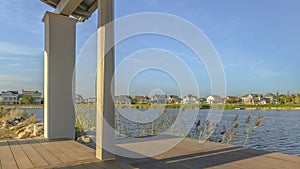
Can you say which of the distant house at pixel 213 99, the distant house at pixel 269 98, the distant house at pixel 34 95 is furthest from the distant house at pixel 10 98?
the distant house at pixel 269 98

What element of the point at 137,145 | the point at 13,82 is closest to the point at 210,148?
the point at 137,145

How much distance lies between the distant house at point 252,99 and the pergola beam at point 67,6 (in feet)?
15.7

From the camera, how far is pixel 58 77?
4098mm

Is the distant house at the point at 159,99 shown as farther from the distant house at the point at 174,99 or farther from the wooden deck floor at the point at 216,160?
the wooden deck floor at the point at 216,160

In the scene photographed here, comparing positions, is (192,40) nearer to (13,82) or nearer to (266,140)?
(266,140)

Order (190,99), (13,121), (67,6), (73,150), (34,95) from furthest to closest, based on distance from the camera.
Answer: (13,121) < (34,95) < (190,99) < (67,6) < (73,150)

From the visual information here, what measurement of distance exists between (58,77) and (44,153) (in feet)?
5.08

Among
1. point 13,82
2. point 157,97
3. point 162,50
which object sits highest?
point 162,50

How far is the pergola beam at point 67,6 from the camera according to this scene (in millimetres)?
3662

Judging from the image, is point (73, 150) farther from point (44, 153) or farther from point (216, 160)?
point (216, 160)

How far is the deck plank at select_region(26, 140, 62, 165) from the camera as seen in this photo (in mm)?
2510

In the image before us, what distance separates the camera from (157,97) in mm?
4891

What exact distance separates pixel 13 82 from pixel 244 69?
7.79 m

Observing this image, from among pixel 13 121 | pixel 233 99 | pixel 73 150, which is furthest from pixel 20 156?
pixel 233 99
